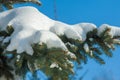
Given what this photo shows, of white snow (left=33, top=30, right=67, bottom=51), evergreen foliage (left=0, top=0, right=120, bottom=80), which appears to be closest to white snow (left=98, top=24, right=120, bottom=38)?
evergreen foliage (left=0, top=0, right=120, bottom=80)

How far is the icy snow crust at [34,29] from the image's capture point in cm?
397

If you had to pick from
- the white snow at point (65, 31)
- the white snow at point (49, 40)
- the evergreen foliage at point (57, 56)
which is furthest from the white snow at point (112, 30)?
the white snow at point (49, 40)

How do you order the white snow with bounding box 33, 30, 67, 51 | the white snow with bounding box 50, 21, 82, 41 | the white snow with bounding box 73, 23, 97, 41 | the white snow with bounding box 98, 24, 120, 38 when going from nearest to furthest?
the white snow with bounding box 33, 30, 67, 51
the white snow with bounding box 50, 21, 82, 41
the white snow with bounding box 98, 24, 120, 38
the white snow with bounding box 73, 23, 97, 41

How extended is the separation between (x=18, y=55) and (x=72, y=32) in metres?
0.81

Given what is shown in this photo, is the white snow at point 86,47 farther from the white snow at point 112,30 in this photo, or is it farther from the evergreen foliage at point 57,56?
→ the white snow at point 112,30

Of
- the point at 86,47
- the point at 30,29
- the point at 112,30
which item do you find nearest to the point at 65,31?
the point at 86,47

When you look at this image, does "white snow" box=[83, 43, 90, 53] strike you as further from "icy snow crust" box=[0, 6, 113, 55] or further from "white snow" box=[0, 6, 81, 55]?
"white snow" box=[0, 6, 81, 55]

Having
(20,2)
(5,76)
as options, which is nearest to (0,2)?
(20,2)

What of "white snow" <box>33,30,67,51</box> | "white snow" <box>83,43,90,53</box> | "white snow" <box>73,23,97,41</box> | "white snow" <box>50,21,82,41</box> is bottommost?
"white snow" <box>83,43,90,53</box>

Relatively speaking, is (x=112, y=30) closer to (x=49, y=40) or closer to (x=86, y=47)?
(x=86, y=47)

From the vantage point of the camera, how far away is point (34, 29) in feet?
14.2

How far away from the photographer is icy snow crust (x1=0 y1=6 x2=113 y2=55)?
397cm

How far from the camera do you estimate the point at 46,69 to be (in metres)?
4.05

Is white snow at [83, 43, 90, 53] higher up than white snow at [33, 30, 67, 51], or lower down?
lower down
